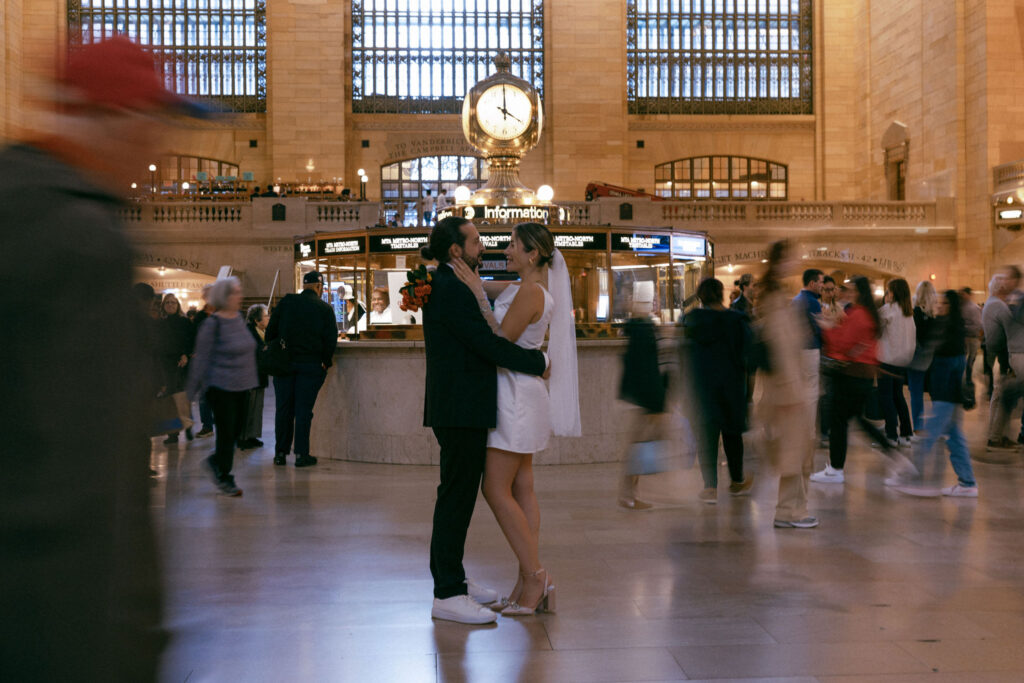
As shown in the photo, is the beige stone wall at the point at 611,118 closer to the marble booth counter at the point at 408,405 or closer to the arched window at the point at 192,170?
the arched window at the point at 192,170

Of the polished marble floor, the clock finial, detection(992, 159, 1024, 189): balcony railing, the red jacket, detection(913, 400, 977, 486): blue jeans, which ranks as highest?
detection(992, 159, 1024, 189): balcony railing

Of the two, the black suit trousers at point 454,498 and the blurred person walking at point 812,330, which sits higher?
the blurred person walking at point 812,330

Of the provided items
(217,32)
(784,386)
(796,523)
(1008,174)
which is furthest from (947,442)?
(217,32)

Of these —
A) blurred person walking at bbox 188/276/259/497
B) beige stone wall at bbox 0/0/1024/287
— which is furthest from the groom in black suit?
beige stone wall at bbox 0/0/1024/287

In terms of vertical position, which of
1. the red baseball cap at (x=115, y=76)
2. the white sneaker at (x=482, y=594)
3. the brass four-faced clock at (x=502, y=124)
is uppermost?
the brass four-faced clock at (x=502, y=124)

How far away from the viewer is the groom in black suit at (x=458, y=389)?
385 cm

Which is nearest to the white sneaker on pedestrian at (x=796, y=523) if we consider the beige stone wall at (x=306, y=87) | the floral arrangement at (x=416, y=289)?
the floral arrangement at (x=416, y=289)

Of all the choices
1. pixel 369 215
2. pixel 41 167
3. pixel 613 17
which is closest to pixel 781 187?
pixel 613 17

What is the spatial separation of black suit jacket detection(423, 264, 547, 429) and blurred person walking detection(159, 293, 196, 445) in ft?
19.8

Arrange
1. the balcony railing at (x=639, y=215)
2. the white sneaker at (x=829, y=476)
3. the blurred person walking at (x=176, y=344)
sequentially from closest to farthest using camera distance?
1. the white sneaker at (x=829, y=476)
2. the blurred person walking at (x=176, y=344)
3. the balcony railing at (x=639, y=215)

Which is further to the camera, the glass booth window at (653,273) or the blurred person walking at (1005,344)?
the glass booth window at (653,273)

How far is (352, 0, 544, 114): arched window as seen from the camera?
113 ft

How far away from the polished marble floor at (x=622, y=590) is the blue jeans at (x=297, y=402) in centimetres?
147

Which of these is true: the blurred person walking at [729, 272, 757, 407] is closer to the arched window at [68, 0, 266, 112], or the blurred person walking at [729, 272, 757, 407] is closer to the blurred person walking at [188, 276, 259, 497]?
the blurred person walking at [188, 276, 259, 497]
